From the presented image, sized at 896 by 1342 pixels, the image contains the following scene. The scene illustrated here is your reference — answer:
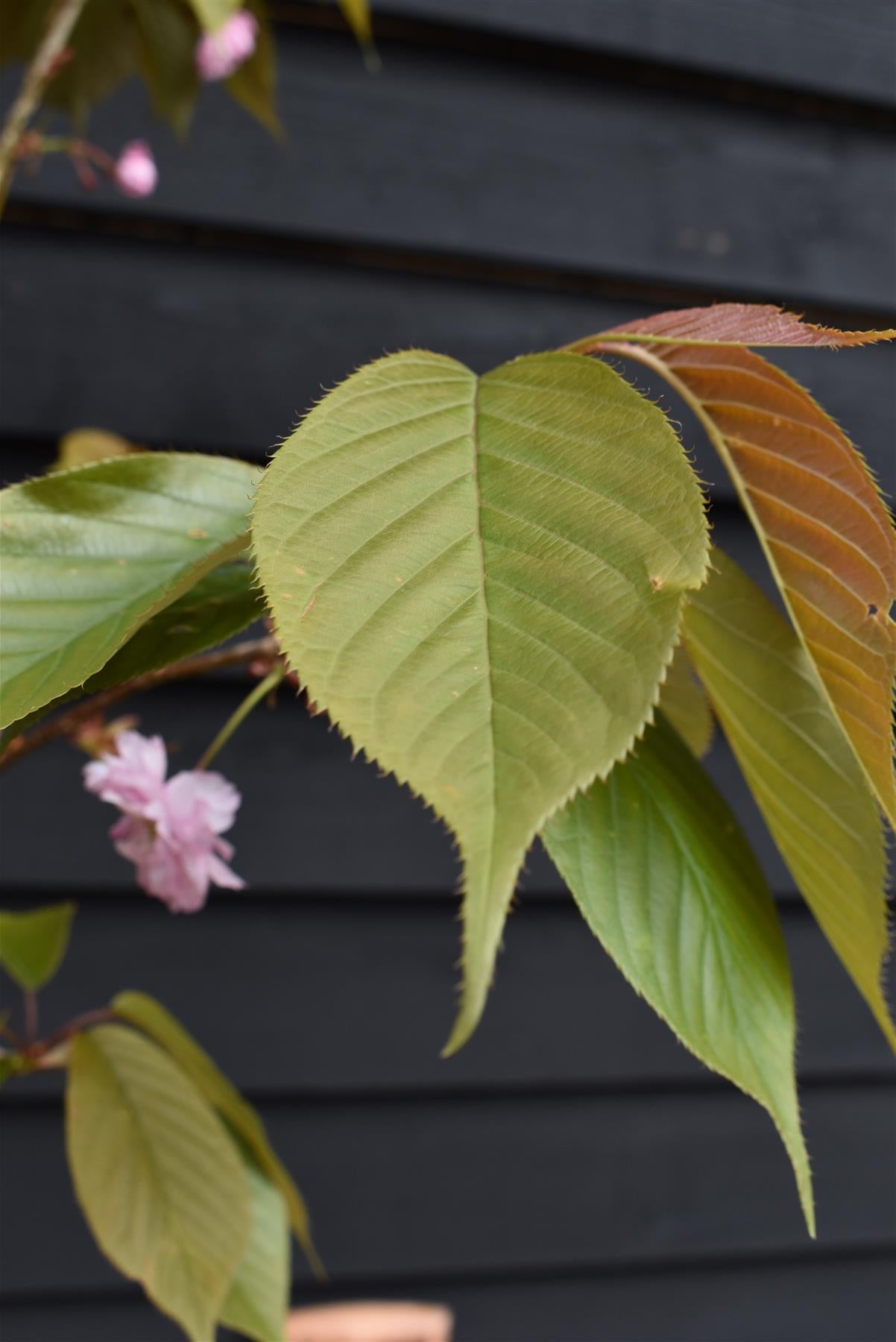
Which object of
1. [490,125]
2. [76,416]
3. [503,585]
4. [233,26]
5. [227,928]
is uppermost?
[490,125]

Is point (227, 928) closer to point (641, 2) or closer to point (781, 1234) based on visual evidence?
point (781, 1234)

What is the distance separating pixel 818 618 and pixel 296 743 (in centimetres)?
58

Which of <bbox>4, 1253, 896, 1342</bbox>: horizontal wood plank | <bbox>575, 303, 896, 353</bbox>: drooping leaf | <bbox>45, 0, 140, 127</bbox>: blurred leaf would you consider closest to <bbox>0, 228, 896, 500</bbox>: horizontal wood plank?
<bbox>45, 0, 140, 127</bbox>: blurred leaf

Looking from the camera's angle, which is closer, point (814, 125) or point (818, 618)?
point (818, 618)

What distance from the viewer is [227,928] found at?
30.3 inches

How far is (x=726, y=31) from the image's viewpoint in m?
0.82

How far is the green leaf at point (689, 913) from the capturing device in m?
0.22

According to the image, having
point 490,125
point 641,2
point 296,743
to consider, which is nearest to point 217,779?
point 296,743

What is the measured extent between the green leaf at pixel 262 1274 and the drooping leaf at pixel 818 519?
0.32m

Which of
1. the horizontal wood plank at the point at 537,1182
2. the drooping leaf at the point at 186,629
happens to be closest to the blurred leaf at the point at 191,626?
the drooping leaf at the point at 186,629

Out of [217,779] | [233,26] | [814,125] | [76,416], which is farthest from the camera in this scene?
[814,125]

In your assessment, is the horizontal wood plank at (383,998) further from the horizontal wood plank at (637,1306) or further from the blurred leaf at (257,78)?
the blurred leaf at (257,78)

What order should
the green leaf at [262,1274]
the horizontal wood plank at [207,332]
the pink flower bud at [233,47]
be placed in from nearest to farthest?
1. the green leaf at [262,1274]
2. the pink flower bud at [233,47]
3. the horizontal wood plank at [207,332]

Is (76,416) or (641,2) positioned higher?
(641,2)
